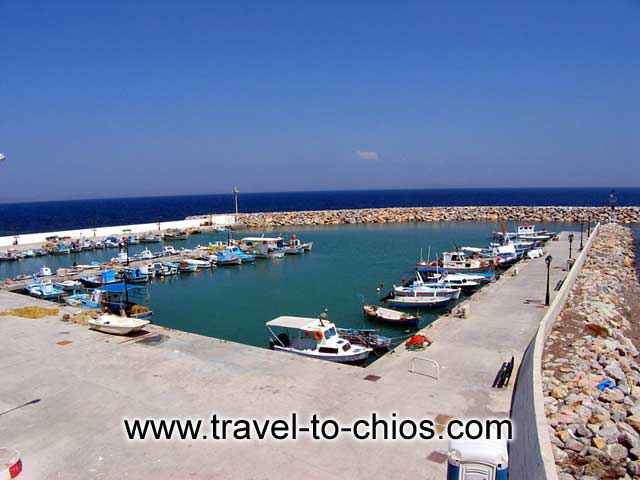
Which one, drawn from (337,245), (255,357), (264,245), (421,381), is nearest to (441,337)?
(421,381)

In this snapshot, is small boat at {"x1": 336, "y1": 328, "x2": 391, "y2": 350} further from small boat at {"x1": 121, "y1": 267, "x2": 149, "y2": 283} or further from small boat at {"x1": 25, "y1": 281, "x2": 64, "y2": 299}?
small boat at {"x1": 121, "y1": 267, "x2": 149, "y2": 283}

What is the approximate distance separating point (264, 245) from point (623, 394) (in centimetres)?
4636

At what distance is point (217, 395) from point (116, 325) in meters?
10.0

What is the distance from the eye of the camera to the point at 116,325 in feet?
72.6

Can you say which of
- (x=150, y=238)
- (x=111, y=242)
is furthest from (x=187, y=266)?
(x=111, y=242)

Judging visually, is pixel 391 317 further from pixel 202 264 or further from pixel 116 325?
pixel 202 264

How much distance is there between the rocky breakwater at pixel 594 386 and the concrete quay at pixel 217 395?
1507 millimetres

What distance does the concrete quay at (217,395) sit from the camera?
10961 mm

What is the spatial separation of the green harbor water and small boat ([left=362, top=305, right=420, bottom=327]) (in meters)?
0.50

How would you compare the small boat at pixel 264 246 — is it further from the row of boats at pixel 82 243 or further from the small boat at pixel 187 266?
the row of boats at pixel 82 243

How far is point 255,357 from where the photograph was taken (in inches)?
727

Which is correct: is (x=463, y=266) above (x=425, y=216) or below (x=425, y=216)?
below

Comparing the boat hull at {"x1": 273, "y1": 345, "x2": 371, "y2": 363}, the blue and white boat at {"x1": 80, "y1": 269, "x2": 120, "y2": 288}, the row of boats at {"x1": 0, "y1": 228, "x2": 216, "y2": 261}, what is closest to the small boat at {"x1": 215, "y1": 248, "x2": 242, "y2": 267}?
the blue and white boat at {"x1": 80, "y1": 269, "x2": 120, "y2": 288}

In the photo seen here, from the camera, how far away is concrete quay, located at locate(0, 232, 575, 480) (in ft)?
36.0
